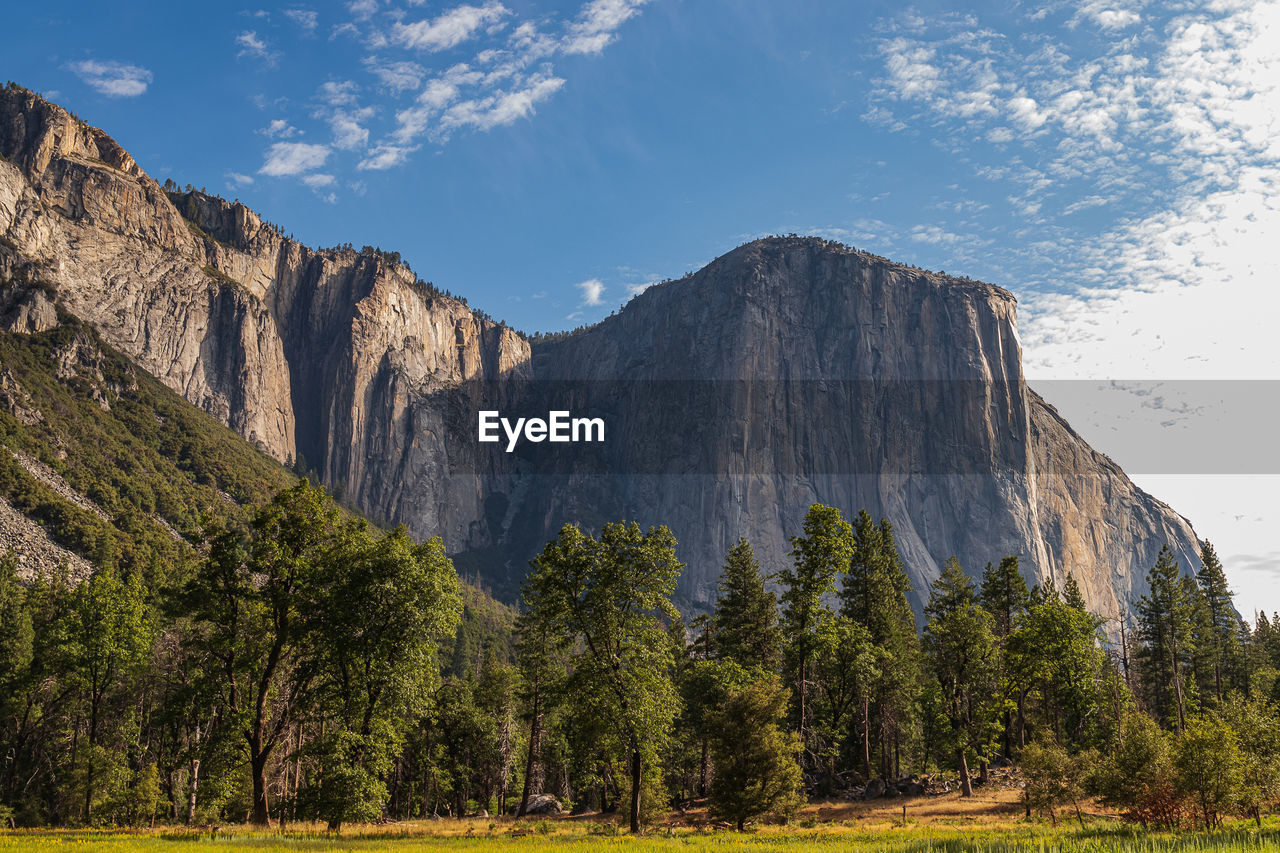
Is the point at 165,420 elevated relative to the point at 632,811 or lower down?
elevated

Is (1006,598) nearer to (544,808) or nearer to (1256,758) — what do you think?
(1256,758)

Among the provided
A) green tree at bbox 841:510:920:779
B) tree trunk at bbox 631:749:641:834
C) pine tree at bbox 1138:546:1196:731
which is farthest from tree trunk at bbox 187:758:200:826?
pine tree at bbox 1138:546:1196:731

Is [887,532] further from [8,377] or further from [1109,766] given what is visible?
[8,377]

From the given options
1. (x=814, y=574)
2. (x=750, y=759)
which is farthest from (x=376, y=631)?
(x=814, y=574)

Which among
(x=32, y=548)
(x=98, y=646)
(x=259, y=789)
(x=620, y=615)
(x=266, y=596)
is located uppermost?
(x=32, y=548)

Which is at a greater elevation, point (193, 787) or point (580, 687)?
point (580, 687)

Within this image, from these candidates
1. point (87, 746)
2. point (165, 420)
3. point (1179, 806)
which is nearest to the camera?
point (1179, 806)

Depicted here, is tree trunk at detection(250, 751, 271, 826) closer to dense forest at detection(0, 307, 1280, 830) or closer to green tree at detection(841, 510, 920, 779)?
dense forest at detection(0, 307, 1280, 830)

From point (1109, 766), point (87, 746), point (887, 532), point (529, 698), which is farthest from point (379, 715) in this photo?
point (887, 532)
